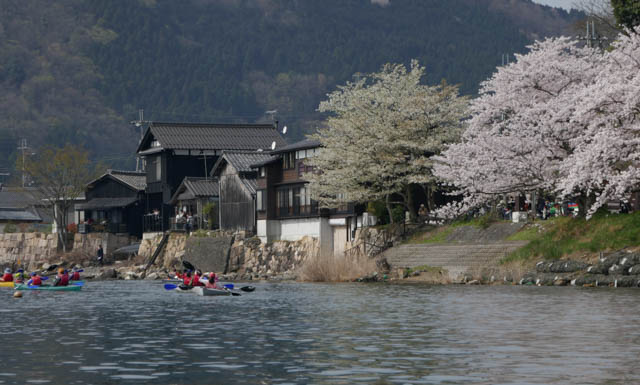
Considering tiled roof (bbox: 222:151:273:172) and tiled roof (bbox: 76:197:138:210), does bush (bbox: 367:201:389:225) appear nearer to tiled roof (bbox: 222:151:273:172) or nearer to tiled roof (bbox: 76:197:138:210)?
tiled roof (bbox: 222:151:273:172)

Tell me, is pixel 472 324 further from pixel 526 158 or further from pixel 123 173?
pixel 123 173

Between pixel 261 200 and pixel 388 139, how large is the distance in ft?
51.4

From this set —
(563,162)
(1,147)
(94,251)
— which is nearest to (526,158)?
(563,162)

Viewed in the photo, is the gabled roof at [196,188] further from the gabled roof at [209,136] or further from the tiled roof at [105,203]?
the tiled roof at [105,203]

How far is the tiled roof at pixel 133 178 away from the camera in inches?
3957

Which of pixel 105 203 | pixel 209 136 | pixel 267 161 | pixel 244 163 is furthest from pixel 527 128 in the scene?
pixel 105 203

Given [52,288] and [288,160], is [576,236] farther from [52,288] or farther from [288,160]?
[288,160]

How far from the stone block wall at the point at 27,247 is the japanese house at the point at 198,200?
14.6m

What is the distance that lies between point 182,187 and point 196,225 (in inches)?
163

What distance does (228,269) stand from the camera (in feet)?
Result: 259

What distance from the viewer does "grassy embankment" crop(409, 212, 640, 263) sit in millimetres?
51531

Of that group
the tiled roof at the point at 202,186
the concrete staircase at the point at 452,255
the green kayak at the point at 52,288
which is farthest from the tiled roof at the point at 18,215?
the concrete staircase at the point at 452,255

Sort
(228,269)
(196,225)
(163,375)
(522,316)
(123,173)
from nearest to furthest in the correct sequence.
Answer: (163,375)
(522,316)
(228,269)
(196,225)
(123,173)

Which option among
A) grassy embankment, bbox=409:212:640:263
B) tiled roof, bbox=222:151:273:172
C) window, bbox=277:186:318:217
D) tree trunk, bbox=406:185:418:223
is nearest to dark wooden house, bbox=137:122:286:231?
tiled roof, bbox=222:151:273:172
